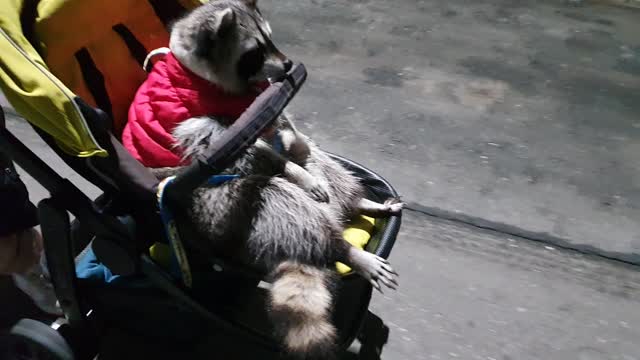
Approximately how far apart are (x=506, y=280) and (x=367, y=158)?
851mm

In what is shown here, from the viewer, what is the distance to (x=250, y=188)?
162 cm

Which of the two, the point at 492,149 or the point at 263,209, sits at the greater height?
the point at 263,209

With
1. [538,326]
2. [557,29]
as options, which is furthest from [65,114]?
[557,29]

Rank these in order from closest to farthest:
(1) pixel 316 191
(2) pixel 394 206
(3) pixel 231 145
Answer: (3) pixel 231 145
(1) pixel 316 191
(2) pixel 394 206

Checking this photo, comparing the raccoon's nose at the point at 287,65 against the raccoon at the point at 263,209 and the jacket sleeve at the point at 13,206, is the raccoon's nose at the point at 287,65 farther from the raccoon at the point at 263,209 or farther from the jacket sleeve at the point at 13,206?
the jacket sleeve at the point at 13,206

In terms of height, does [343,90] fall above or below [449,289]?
above

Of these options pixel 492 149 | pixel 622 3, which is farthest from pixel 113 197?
pixel 622 3

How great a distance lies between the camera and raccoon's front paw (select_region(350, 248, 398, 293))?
166cm

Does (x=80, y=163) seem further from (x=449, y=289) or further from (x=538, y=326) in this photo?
(x=538, y=326)

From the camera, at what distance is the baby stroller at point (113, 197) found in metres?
1.40

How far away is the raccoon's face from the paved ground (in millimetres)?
1229

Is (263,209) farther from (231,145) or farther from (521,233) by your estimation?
(521,233)

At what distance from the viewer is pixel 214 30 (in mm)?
1599

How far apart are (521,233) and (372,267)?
43.8 inches
